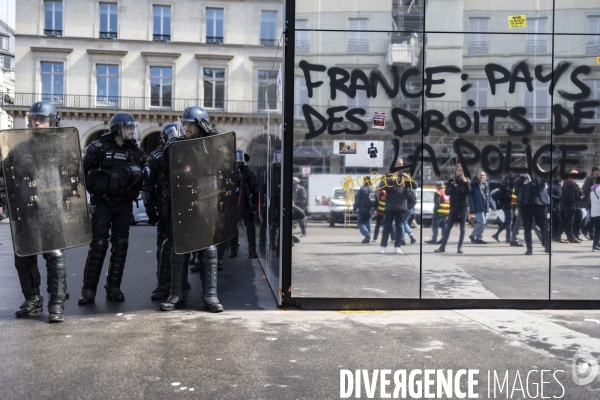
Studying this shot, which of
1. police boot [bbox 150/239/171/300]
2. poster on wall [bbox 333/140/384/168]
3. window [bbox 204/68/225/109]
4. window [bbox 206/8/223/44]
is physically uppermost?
window [bbox 206/8/223/44]

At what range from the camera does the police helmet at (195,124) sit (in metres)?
6.52

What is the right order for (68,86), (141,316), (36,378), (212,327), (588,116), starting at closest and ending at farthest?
(36,378)
(212,327)
(141,316)
(588,116)
(68,86)

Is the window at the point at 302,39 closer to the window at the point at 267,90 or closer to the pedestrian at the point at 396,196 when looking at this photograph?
the window at the point at 267,90

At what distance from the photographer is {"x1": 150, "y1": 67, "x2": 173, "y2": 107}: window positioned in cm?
4350

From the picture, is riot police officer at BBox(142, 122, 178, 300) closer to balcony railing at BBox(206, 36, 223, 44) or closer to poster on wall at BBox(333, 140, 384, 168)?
poster on wall at BBox(333, 140, 384, 168)

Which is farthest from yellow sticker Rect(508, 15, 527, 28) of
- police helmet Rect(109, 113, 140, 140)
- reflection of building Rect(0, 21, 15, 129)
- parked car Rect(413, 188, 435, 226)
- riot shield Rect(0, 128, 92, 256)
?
reflection of building Rect(0, 21, 15, 129)

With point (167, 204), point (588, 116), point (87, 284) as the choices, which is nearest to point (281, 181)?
point (167, 204)

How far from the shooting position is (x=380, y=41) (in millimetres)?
6512

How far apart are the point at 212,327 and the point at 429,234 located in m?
2.17

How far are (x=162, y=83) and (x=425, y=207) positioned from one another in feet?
128

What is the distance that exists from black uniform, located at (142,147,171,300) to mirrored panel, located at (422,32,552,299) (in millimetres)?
2452

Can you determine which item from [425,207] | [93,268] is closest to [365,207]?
[425,207]

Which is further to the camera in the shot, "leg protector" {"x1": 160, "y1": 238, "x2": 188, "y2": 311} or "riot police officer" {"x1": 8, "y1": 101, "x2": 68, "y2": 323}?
"leg protector" {"x1": 160, "y1": 238, "x2": 188, "y2": 311}

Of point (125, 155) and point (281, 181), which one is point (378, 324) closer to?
point (281, 181)
